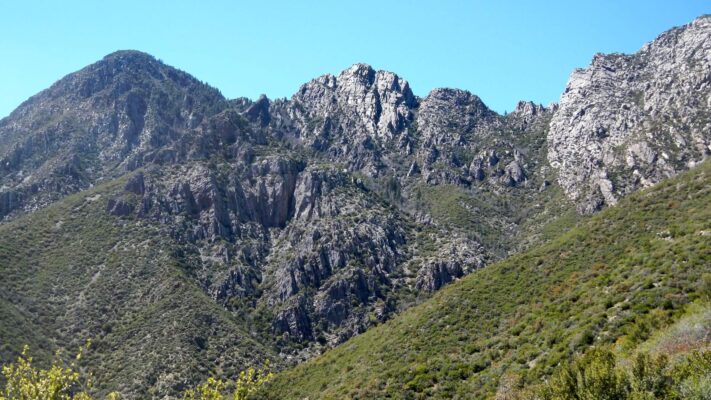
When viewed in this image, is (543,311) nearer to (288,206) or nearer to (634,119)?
(288,206)

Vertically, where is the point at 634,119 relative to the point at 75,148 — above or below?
below

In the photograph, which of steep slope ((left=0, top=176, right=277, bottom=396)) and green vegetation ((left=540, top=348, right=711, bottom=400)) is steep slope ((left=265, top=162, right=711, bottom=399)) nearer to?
green vegetation ((left=540, top=348, right=711, bottom=400))

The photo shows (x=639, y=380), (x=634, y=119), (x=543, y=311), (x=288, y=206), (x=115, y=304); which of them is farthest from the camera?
(x=288, y=206)

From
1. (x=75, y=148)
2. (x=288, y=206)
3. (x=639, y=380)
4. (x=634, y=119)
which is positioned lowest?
(x=639, y=380)

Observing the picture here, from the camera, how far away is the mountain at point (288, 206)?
317 ft

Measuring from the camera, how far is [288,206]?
145875 mm

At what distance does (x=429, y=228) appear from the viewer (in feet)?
446

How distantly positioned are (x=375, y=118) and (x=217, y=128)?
6002cm

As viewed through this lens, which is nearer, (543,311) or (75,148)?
(543,311)

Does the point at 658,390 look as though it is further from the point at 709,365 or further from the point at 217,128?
the point at 217,128

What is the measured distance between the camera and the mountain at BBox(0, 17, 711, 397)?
317ft

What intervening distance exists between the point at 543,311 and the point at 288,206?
359 ft

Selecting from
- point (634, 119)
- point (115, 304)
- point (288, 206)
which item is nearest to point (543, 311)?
point (115, 304)

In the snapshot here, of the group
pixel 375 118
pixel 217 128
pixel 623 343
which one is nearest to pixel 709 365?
pixel 623 343
